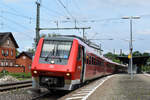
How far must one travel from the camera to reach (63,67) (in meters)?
12.1

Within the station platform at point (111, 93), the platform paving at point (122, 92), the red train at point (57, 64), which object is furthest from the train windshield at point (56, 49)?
the platform paving at point (122, 92)

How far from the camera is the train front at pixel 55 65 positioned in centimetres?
1206

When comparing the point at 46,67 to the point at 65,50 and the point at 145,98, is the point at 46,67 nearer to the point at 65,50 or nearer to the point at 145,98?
the point at 65,50

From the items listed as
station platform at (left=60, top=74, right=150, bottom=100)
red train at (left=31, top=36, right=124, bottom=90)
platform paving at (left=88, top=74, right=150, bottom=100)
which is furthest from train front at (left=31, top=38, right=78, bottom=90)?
platform paving at (left=88, top=74, right=150, bottom=100)

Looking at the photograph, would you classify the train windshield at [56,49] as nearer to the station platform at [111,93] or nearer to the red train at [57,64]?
the red train at [57,64]

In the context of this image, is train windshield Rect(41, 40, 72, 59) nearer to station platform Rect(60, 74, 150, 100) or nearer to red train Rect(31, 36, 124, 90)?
red train Rect(31, 36, 124, 90)

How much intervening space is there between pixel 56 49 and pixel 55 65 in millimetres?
1078

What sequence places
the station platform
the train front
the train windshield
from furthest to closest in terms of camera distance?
the train windshield
the train front
the station platform

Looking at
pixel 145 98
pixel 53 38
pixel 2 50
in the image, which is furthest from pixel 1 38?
pixel 145 98

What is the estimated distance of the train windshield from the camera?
12648mm

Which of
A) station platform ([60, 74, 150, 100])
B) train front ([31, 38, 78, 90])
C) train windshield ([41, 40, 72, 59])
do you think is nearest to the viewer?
station platform ([60, 74, 150, 100])

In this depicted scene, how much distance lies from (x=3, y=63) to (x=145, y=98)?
47070mm

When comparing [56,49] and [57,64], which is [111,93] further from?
[56,49]

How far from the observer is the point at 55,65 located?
1217 cm
